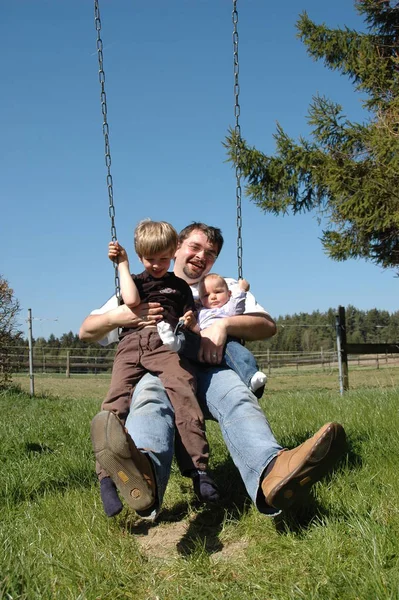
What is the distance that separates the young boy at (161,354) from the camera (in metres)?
2.84

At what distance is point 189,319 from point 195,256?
0.76 meters

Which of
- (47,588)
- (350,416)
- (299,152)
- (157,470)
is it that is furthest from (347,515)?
(299,152)

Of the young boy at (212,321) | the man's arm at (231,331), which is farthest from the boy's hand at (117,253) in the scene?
the man's arm at (231,331)

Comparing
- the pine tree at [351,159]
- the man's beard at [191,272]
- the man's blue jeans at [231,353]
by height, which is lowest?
the man's blue jeans at [231,353]

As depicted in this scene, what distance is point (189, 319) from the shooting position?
3051 mm

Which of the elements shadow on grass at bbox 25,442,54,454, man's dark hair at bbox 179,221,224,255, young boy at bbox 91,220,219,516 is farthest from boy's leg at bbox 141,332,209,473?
shadow on grass at bbox 25,442,54,454

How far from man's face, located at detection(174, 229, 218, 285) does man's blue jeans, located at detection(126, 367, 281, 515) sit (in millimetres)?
720

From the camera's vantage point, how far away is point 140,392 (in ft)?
9.80

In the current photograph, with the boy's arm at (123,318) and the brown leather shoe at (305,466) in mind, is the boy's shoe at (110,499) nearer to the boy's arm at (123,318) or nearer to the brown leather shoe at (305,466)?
the brown leather shoe at (305,466)

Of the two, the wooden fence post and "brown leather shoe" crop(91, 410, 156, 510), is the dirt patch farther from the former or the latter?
the wooden fence post

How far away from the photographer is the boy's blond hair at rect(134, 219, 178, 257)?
10.2ft

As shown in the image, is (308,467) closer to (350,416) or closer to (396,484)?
(396,484)

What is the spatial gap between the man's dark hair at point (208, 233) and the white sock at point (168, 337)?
3.04ft

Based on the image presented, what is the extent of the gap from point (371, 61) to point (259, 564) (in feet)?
40.9
